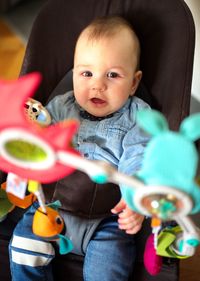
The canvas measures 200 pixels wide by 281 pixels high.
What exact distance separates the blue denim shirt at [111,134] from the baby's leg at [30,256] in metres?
0.25

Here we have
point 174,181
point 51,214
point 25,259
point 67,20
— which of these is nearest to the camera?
point 174,181

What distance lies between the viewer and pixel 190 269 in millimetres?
1335

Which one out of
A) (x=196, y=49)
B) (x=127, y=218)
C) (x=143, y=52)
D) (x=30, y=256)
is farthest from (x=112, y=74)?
(x=196, y=49)

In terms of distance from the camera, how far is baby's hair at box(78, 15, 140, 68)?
3.68ft

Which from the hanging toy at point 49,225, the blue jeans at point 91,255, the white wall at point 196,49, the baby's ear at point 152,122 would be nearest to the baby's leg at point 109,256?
the blue jeans at point 91,255

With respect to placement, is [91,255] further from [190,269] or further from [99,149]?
[190,269]

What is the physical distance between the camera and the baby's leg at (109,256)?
3.26 ft

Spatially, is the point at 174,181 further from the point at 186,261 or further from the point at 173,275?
the point at 186,261

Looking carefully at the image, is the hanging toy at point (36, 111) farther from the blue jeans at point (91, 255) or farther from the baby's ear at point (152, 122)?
the baby's ear at point (152, 122)

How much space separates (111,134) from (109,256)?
0.30m

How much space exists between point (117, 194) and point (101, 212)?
0.22 feet

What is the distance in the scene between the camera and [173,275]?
3.26 ft

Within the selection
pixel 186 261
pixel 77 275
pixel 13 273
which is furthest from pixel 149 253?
pixel 186 261

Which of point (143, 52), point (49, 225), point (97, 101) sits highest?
point (143, 52)
